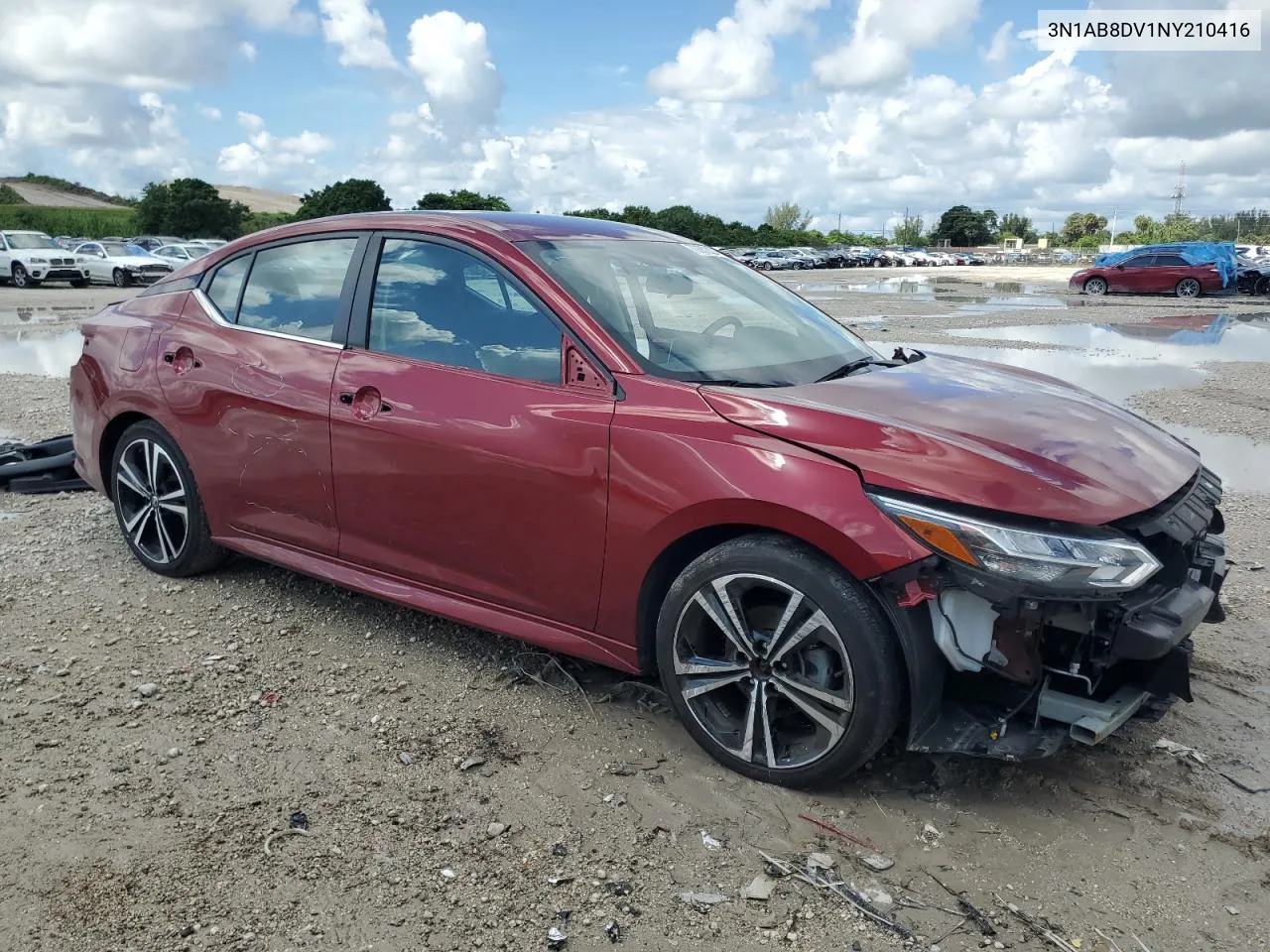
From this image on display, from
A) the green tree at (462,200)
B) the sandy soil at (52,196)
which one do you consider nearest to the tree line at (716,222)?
the green tree at (462,200)

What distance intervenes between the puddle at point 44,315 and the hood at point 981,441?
1813 cm

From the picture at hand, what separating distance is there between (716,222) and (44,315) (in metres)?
67.8

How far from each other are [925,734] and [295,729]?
2.08 m

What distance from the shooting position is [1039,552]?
8.96ft

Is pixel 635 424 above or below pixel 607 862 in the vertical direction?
above

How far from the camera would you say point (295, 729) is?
3543 mm

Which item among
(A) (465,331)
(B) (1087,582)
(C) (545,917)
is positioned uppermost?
(A) (465,331)

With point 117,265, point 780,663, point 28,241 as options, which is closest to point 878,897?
point 780,663

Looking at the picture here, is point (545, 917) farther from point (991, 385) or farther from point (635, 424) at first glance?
point (991, 385)

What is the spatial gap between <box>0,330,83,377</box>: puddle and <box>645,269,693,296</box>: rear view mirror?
854cm

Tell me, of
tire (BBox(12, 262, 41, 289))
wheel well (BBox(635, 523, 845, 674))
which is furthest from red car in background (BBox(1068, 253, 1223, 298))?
wheel well (BBox(635, 523, 845, 674))

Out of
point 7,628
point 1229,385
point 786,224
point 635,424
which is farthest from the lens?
point 786,224

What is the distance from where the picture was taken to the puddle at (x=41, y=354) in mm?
11703

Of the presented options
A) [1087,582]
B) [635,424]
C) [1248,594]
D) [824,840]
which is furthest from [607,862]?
[1248,594]
